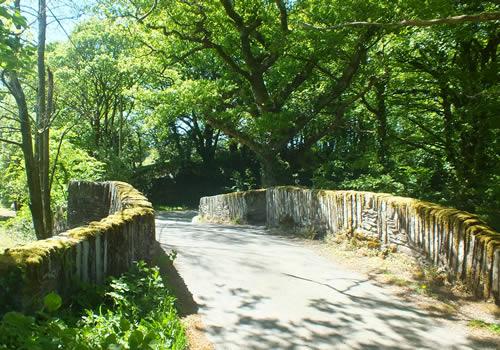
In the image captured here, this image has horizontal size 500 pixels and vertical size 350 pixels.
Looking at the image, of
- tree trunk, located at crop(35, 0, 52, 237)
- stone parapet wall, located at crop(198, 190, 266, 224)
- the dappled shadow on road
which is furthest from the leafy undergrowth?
the dappled shadow on road

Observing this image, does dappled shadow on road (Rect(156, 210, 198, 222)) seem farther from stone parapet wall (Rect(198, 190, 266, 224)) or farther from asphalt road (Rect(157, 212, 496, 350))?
asphalt road (Rect(157, 212, 496, 350))

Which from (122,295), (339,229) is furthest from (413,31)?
(122,295)

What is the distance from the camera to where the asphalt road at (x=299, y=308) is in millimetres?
4988

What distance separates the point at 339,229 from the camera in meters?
10.2

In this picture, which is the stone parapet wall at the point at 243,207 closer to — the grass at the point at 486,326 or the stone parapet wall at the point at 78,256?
the stone parapet wall at the point at 78,256

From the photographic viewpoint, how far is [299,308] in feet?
19.5

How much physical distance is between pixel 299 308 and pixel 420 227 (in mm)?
2557

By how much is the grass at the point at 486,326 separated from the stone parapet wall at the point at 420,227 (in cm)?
44

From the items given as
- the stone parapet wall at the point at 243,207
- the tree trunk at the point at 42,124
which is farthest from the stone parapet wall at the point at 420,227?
the tree trunk at the point at 42,124

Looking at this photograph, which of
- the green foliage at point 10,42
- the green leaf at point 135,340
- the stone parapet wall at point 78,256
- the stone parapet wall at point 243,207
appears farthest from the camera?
the stone parapet wall at point 243,207

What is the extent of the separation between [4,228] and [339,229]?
16353 millimetres

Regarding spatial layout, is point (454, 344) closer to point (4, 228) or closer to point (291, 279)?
point (291, 279)

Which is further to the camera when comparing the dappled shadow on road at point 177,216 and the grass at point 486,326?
the dappled shadow on road at point 177,216

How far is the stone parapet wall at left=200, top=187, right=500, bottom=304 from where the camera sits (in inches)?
233
